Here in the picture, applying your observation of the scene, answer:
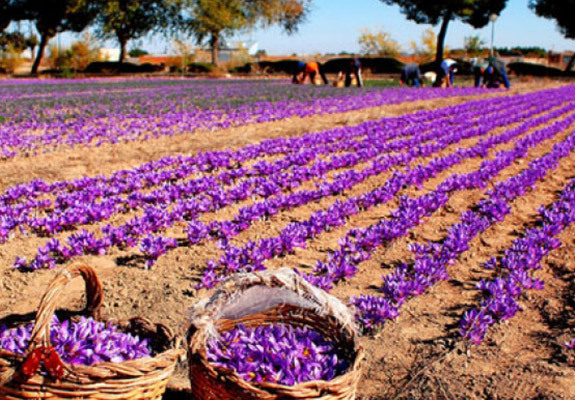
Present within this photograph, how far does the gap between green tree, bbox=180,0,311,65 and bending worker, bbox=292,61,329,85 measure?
25.6m

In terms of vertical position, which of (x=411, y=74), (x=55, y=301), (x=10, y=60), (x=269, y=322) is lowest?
(x=269, y=322)

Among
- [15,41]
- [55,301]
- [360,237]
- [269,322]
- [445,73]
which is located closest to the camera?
[55,301]

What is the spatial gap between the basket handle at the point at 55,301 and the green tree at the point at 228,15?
6163 cm

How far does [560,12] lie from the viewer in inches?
2259

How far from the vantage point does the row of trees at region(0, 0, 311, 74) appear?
6128 cm

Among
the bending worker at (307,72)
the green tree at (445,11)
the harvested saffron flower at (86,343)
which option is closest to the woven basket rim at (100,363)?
the harvested saffron flower at (86,343)

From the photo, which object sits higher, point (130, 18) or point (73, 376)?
point (130, 18)

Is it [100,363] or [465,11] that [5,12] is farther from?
[100,363]

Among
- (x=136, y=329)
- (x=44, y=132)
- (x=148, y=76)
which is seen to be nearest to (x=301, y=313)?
(x=136, y=329)

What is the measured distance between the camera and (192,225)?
5.86m

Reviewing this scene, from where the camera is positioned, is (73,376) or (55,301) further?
(55,301)

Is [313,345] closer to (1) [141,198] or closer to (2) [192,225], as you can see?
(2) [192,225]

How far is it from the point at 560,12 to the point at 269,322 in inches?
2506

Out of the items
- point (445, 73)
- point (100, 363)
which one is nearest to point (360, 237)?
point (100, 363)
